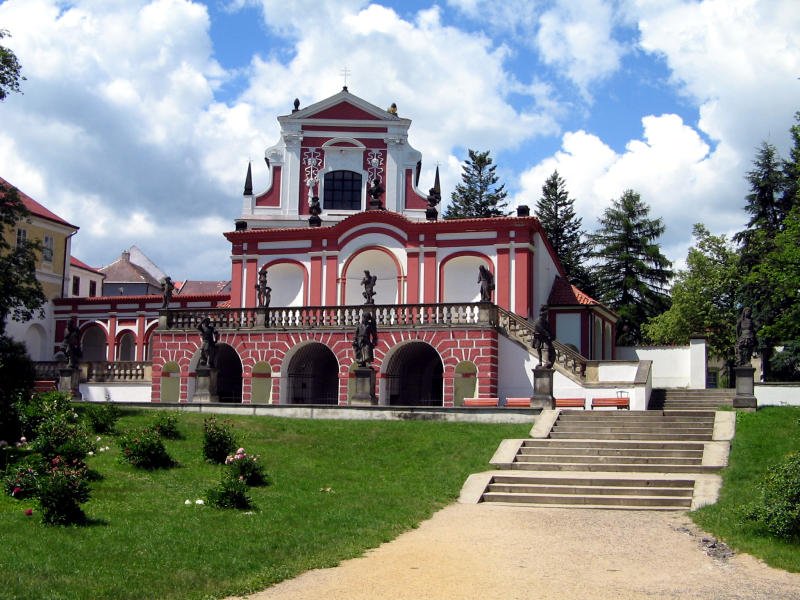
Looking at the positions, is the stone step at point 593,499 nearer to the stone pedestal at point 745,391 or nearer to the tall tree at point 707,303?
the stone pedestal at point 745,391

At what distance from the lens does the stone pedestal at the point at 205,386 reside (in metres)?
29.5

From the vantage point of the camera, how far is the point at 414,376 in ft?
113

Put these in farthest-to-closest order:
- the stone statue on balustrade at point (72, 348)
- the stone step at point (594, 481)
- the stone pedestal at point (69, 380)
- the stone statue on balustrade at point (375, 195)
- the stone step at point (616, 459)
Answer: the stone statue on balustrade at point (375, 195) < the stone pedestal at point (69, 380) < the stone statue on balustrade at point (72, 348) < the stone step at point (616, 459) < the stone step at point (594, 481)

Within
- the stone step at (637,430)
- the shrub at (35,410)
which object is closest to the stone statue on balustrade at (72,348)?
the shrub at (35,410)

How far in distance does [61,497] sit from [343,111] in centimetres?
3266

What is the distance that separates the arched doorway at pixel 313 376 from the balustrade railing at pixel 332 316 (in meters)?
1.12

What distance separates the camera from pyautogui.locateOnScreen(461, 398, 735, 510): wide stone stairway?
58.4 feet

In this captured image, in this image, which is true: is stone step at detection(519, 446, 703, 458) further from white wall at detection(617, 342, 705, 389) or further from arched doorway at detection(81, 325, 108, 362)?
arched doorway at detection(81, 325, 108, 362)

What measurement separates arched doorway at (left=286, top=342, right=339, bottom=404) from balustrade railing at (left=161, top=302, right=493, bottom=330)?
3.66 feet

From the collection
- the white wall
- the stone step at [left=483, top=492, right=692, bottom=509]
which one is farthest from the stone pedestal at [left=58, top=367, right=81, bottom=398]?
the white wall

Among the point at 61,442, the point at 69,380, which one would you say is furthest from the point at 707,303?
the point at 61,442

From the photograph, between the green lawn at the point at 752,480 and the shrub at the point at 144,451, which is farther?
the shrub at the point at 144,451

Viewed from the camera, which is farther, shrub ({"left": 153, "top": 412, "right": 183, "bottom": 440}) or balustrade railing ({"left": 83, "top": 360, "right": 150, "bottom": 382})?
balustrade railing ({"left": 83, "top": 360, "right": 150, "bottom": 382})

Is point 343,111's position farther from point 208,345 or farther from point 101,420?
point 101,420
